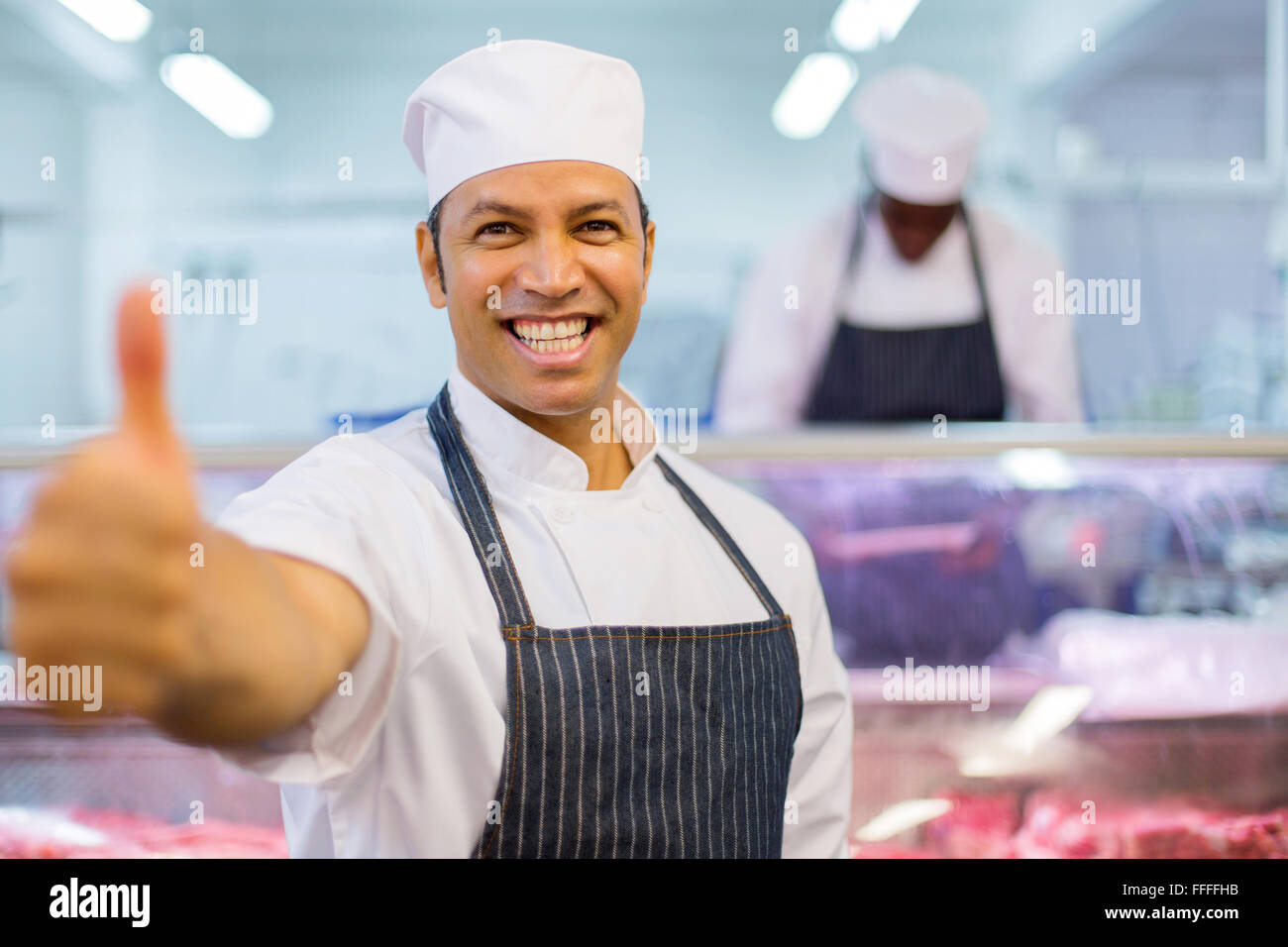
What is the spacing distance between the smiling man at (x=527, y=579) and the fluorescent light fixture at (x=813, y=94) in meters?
3.04

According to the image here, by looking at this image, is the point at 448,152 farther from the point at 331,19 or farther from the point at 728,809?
the point at 331,19

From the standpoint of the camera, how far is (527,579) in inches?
40.2

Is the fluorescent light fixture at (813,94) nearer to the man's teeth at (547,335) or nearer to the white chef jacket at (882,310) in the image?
the white chef jacket at (882,310)

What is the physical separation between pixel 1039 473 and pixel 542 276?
117cm

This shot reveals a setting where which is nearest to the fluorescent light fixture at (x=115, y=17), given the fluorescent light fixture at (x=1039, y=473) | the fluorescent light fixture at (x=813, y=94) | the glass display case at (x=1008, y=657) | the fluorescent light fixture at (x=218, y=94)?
the fluorescent light fixture at (x=218, y=94)

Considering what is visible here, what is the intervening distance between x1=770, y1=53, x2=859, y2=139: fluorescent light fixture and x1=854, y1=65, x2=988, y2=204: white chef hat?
1.54 metres

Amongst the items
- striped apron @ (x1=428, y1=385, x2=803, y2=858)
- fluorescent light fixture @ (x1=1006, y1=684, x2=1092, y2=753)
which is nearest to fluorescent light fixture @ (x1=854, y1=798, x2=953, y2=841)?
fluorescent light fixture @ (x1=1006, y1=684, x2=1092, y2=753)

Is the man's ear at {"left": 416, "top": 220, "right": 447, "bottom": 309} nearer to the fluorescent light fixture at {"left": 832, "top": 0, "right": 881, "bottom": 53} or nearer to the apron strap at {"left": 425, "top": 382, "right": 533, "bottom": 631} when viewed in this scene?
the apron strap at {"left": 425, "top": 382, "right": 533, "bottom": 631}

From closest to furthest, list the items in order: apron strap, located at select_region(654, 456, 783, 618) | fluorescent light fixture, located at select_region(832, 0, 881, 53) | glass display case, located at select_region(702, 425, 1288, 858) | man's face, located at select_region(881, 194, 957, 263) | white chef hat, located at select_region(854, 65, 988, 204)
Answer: apron strap, located at select_region(654, 456, 783, 618)
glass display case, located at select_region(702, 425, 1288, 858)
white chef hat, located at select_region(854, 65, 988, 204)
man's face, located at select_region(881, 194, 957, 263)
fluorescent light fixture, located at select_region(832, 0, 881, 53)

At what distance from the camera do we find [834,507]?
1.80 m

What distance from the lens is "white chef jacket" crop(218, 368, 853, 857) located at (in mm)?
794

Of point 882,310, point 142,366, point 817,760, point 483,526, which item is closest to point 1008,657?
point 817,760

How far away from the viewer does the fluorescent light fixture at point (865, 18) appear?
3.98 metres
